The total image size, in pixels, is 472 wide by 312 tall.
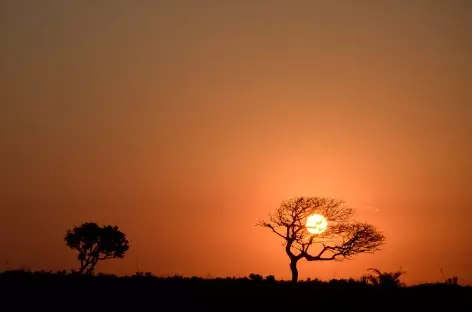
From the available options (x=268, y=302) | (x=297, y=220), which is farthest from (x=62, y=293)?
(x=297, y=220)

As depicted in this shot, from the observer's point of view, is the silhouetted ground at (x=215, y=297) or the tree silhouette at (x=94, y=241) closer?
the silhouetted ground at (x=215, y=297)

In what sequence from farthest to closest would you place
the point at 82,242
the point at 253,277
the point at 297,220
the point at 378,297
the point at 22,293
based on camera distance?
1. the point at 82,242
2. the point at 297,220
3. the point at 253,277
4. the point at 378,297
5. the point at 22,293

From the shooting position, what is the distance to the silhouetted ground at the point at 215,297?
19.9m

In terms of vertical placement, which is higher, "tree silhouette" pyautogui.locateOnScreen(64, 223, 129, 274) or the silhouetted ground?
"tree silhouette" pyautogui.locateOnScreen(64, 223, 129, 274)

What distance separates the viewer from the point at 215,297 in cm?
2191

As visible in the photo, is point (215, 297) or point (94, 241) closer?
point (215, 297)

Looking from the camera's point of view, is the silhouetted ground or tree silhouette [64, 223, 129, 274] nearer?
the silhouetted ground

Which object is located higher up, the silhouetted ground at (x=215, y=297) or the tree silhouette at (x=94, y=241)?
the tree silhouette at (x=94, y=241)

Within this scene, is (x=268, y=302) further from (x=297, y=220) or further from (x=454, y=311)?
(x=297, y=220)

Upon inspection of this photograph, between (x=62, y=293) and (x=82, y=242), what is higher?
(x=82, y=242)

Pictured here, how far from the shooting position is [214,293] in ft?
74.3

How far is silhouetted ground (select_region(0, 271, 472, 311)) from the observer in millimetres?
19906

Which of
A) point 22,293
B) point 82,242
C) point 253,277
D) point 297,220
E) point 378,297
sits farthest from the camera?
point 82,242

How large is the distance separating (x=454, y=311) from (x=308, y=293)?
17.7 feet
